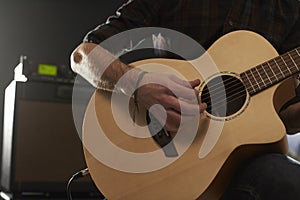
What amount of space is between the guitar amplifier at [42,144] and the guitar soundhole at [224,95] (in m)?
1.46

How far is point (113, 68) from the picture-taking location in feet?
3.85

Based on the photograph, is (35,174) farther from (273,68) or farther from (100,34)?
(273,68)

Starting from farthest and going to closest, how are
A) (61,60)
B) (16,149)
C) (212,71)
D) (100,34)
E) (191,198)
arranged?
(61,60), (16,149), (100,34), (212,71), (191,198)

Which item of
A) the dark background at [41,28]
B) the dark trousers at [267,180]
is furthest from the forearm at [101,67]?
the dark background at [41,28]

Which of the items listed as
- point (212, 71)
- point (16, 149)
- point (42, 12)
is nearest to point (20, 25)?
point (42, 12)

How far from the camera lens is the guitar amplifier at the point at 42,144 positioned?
2381 millimetres

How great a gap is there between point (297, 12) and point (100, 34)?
47 cm

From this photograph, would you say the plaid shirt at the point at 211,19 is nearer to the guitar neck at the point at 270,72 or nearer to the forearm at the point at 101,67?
the forearm at the point at 101,67

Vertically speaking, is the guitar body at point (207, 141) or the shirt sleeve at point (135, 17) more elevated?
the shirt sleeve at point (135, 17)

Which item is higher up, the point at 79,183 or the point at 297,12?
the point at 297,12

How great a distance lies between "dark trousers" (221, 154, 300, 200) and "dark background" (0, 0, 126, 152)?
7.82 feet

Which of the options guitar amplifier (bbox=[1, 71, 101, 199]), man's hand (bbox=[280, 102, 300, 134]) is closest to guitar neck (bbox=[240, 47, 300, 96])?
man's hand (bbox=[280, 102, 300, 134])

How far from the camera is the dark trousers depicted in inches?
36.4

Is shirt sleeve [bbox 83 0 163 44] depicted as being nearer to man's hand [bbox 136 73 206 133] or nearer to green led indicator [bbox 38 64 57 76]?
man's hand [bbox 136 73 206 133]
